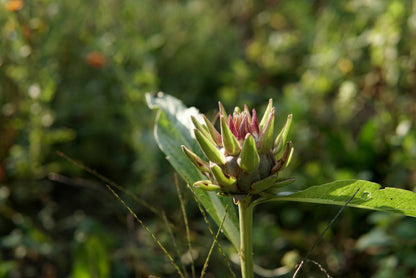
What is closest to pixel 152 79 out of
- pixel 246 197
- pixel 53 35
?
pixel 53 35

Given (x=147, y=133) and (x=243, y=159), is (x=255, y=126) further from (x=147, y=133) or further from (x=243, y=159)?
(x=147, y=133)

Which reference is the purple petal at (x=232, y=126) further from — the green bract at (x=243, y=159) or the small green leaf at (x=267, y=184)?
the small green leaf at (x=267, y=184)

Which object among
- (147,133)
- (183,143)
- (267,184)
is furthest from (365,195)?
(147,133)

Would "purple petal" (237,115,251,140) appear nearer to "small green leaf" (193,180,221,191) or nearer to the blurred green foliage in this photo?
"small green leaf" (193,180,221,191)

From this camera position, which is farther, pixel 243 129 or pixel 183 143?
pixel 183 143

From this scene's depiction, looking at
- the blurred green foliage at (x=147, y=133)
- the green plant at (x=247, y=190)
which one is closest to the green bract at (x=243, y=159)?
the green plant at (x=247, y=190)
